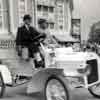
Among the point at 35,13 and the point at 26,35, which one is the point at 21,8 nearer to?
the point at 35,13

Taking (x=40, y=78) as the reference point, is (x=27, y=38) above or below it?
above

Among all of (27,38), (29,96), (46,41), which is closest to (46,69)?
(46,41)

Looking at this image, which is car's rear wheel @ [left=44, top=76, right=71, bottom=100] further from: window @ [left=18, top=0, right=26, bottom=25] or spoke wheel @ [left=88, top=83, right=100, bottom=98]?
window @ [left=18, top=0, right=26, bottom=25]

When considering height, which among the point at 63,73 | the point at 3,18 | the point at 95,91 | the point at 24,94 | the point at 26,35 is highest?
the point at 3,18

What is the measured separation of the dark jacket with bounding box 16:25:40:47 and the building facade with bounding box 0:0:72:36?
4655mm

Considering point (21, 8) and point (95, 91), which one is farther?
point (21, 8)

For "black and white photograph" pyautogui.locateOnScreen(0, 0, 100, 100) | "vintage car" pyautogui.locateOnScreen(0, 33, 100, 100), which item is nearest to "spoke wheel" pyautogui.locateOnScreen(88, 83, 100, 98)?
"black and white photograph" pyautogui.locateOnScreen(0, 0, 100, 100)

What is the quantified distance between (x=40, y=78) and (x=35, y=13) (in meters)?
9.87

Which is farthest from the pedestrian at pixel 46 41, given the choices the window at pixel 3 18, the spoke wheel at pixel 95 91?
the window at pixel 3 18

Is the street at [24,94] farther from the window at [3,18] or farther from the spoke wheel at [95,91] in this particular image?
the window at [3,18]

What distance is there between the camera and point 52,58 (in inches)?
215

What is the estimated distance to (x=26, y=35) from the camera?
6.13 metres

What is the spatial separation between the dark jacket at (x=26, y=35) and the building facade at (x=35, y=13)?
4655 millimetres

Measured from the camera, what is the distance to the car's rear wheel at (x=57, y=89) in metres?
4.97
